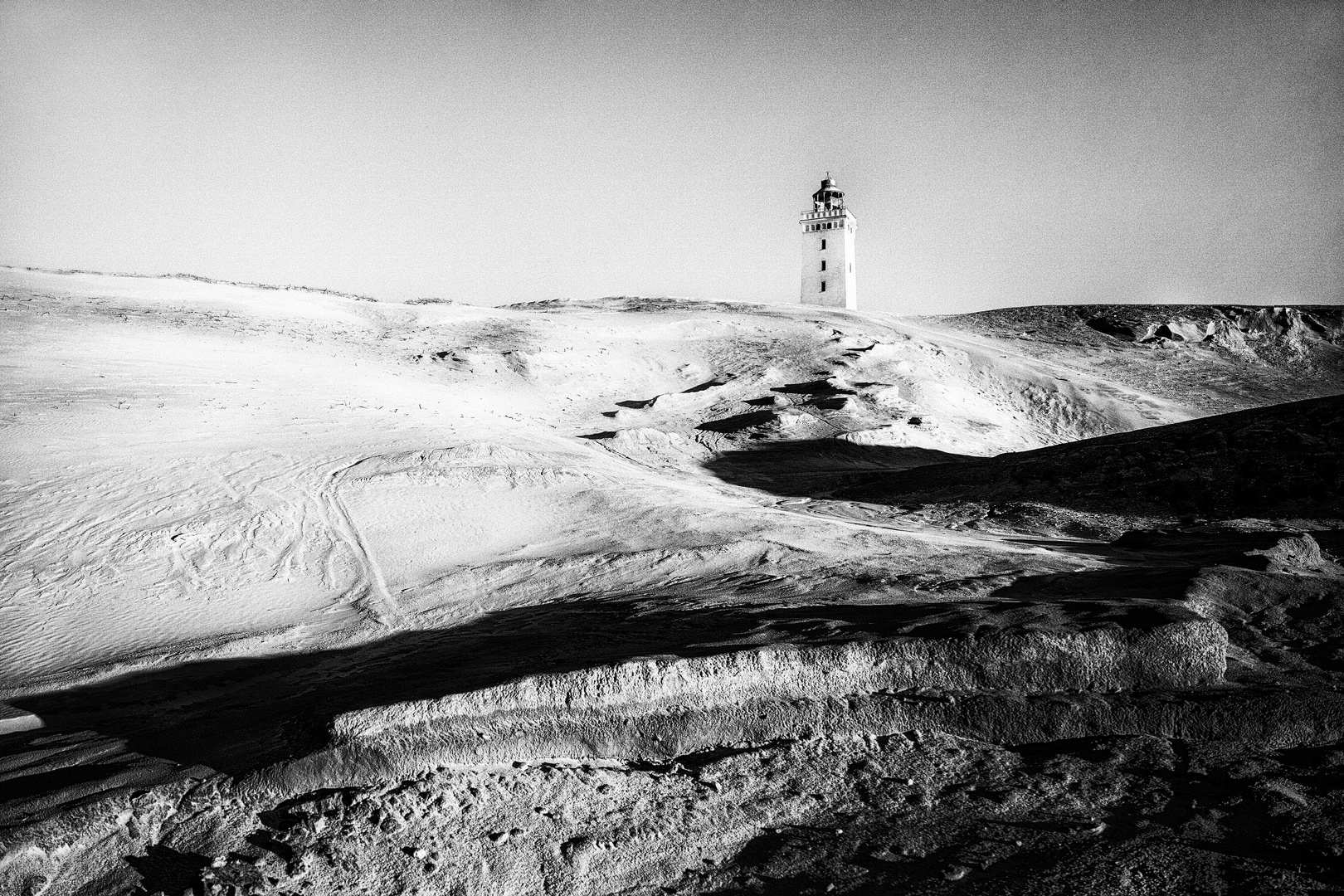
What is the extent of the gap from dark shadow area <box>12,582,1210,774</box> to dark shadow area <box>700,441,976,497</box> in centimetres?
791

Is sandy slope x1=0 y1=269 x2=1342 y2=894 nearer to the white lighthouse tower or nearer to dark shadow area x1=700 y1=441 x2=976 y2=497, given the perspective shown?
dark shadow area x1=700 y1=441 x2=976 y2=497

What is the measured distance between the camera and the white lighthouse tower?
167ft

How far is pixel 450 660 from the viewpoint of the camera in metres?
7.02

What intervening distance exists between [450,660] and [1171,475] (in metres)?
10.8

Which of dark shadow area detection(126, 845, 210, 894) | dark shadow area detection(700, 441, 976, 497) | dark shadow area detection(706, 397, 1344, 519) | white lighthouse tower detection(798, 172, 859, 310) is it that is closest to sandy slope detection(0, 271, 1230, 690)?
dark shadow area detection(700, 441, 976, 497)

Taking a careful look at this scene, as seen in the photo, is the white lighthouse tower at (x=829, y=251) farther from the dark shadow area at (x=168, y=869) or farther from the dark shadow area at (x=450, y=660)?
the dark shadow area at (x=168, y=869)

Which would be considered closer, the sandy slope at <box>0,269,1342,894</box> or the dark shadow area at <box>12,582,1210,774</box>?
the sandy slope at <box>0,269,1342,894</box>

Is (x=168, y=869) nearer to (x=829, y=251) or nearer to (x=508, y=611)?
(x=508, y=611)

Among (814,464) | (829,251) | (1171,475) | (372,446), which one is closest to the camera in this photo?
(1171,475)

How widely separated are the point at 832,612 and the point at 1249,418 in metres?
10.7

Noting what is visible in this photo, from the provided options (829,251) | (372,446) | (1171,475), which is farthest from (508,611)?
(829,251)

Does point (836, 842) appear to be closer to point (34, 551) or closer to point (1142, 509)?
point (34, 551)

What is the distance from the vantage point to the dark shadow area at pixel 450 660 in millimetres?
5215

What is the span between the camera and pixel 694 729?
16.3 feet
